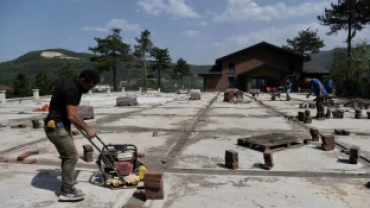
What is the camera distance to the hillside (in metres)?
82.5

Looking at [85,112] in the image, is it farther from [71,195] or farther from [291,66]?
[291,66]

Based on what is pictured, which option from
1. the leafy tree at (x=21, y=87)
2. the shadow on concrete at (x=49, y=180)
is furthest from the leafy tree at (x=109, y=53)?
the shadow on concrete at (x=49, y=180)

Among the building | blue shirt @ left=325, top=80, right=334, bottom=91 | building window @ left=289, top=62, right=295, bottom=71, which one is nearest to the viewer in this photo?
blue shirt @ left=325, top=80, right=334, bottom=91

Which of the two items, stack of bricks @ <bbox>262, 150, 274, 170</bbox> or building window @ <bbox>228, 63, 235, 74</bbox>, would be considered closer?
stack of bricks @ <bbox>262, 150, 274, 170</bbox>

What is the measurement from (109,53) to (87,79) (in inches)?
1805

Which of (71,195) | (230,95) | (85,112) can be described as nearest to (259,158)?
(71,195)

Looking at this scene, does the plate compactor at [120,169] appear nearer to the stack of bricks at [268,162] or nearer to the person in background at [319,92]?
the stack of bricks at [268,162]

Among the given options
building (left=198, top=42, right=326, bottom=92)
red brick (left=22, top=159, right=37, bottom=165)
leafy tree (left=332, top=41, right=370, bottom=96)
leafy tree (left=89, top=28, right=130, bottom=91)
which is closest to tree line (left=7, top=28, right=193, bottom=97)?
leafy tree (left=89, top=28, right=130, bottom=91)

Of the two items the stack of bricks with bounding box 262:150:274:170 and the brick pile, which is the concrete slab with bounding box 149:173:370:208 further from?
the brick pile

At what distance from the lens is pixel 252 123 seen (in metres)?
9.28

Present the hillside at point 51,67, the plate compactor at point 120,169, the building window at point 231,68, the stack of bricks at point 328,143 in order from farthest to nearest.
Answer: the hillside at point 51,67, the building window at point 231,68, the stack of bricks at point 328,143, the plate compactor at point 120,169

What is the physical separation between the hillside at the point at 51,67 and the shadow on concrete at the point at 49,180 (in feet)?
206

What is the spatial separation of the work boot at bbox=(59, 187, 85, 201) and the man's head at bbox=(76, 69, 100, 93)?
1.35 meters

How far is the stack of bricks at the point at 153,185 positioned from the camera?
326 centimetres
